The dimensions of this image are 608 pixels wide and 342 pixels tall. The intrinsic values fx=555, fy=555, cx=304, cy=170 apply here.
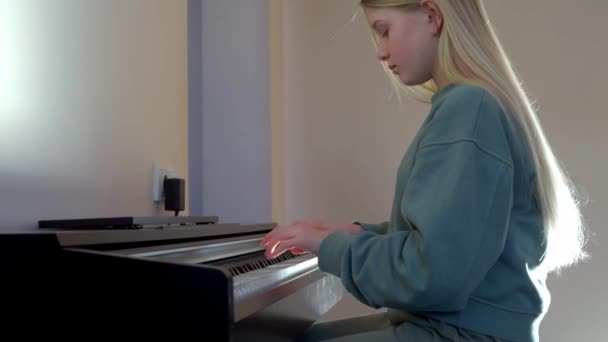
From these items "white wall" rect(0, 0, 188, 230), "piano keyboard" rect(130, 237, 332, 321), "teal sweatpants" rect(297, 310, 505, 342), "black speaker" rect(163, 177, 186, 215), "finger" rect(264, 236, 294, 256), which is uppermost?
"white wall" rect(0, 0, 188, 230)

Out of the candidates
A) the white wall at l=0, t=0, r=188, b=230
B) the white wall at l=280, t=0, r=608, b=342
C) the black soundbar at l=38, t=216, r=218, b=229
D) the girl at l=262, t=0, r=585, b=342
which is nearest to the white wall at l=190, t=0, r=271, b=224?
the white wall at l=280, t=0, r=608, b=342

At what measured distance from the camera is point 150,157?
160 cm

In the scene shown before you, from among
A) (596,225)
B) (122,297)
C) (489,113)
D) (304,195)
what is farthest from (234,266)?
(596,225)

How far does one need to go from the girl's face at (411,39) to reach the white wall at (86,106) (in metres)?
0.70

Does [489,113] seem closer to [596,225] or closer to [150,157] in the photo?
[150,157]

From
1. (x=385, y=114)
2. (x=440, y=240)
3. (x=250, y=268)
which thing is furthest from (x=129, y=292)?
(x=385, y=114)

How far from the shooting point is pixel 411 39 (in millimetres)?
962

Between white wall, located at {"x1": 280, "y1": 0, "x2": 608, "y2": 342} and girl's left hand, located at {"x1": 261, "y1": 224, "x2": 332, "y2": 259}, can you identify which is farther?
white wall, located at {"x1": 280, "y1": 0, "x2": 608, "y2": 342}

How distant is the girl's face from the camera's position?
96 centimetres

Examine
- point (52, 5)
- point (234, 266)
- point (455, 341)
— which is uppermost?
point (52, 5)

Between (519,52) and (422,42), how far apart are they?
5.07 feet

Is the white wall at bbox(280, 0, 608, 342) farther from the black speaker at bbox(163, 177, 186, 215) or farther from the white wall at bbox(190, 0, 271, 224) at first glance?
the black speaker at bbox(163, 177, 186, 215)

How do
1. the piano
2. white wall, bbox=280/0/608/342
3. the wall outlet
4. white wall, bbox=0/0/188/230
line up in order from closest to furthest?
the piano → white wall, bbox=0/0/188/230 → the wall outlet → white wall, bbox=280/0/608/342

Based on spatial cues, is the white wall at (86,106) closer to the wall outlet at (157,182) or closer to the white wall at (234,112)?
the wall outlet at (157,182)
